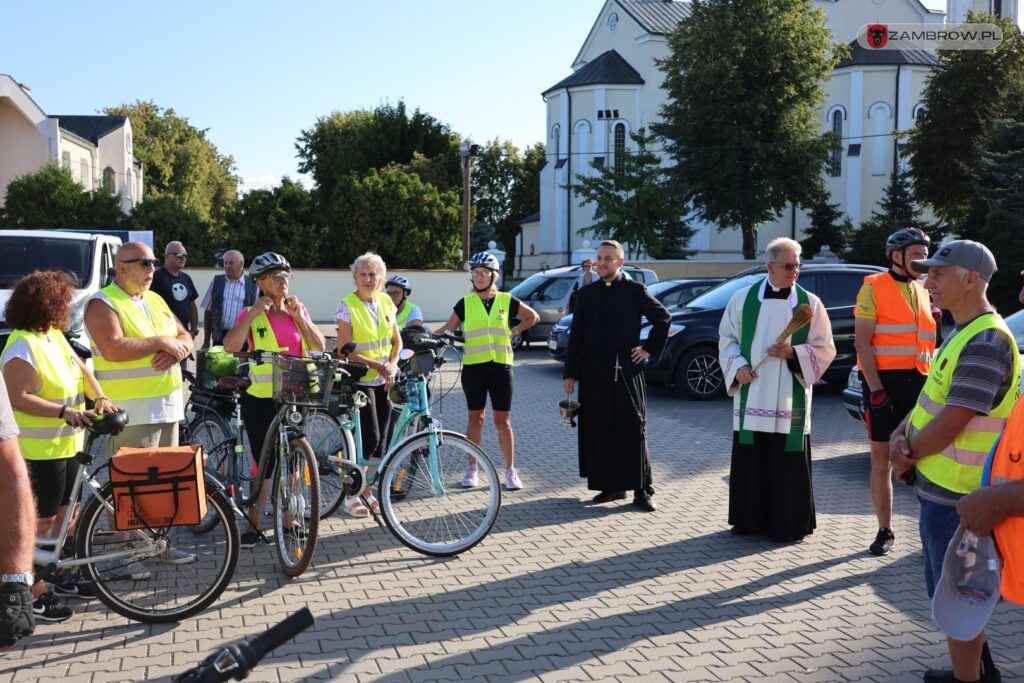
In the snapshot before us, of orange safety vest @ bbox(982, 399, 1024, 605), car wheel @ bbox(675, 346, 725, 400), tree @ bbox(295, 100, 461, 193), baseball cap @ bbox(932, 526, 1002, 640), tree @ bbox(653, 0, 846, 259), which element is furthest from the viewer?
tree @ bbox(295, 100, 461, 193)

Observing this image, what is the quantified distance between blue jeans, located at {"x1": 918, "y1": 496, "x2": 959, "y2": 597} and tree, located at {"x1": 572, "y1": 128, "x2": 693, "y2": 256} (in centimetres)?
4192

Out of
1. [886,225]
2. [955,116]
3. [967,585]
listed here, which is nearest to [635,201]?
[886,225]

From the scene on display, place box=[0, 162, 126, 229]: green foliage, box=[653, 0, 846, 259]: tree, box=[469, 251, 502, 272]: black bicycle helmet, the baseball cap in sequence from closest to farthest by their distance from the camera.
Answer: the baseball cap, box=[469, 251, 502, 272]: black bicycle helmet, box=[0, 162, 126, 229]: green foliage, box=[653, 0, 846, 259]: tree

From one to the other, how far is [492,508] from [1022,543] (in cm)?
384

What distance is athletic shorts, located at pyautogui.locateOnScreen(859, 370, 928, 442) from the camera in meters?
6.55

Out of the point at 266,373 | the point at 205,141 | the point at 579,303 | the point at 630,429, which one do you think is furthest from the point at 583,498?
the point at 205,141

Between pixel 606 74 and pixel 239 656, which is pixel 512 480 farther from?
pixel 606 74

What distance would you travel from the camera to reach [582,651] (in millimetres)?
4879

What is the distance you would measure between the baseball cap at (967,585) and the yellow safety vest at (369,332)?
15.4 ft

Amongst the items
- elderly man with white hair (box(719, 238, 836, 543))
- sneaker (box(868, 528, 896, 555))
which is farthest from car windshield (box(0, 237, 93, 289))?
sneaker (box(868, 528, 896, 555))

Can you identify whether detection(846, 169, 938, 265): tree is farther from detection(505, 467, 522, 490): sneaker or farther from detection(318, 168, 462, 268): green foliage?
detection(505, 467, 522, 490): sneaker

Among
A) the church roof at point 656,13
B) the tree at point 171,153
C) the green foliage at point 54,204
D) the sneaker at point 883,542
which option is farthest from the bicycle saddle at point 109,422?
the tree at point 171,153

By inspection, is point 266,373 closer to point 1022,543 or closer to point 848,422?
point 1022,543

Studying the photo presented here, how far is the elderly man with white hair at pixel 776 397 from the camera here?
691cm
